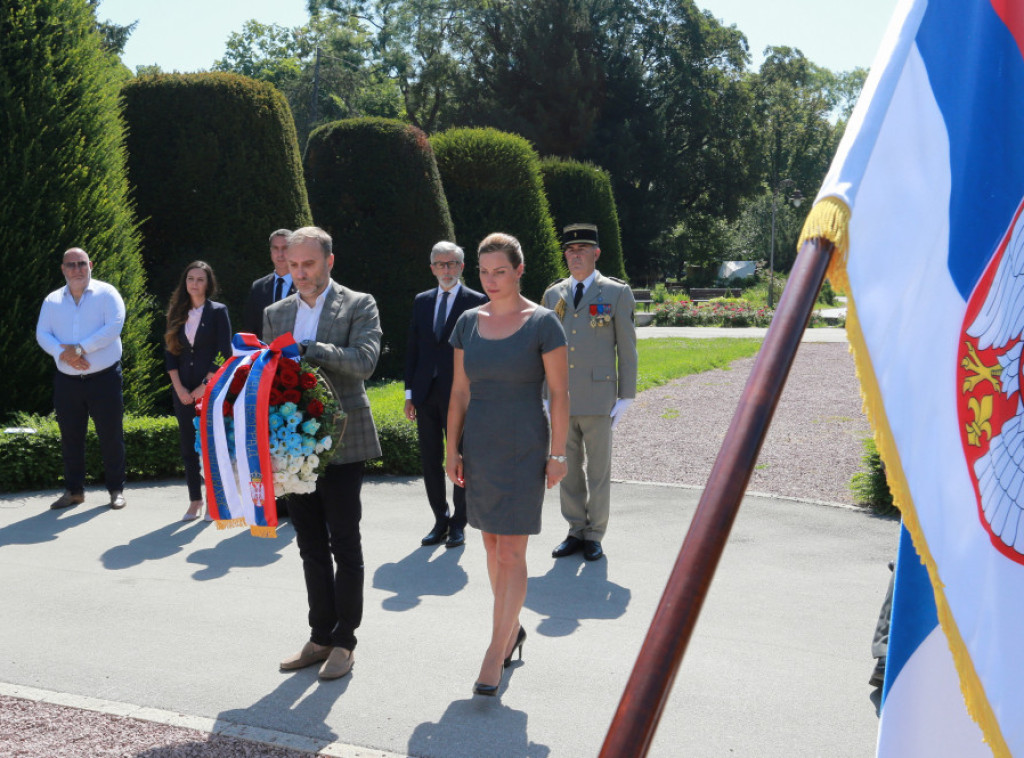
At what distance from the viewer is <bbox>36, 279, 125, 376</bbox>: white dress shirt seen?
789 cm

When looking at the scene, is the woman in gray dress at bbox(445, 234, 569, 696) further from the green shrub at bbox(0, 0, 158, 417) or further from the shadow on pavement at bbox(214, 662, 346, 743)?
the green shrub at bbox(0, 0, 158, 417)

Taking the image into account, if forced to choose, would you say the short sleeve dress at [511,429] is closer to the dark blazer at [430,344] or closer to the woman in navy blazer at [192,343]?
the dark blazer at [430,344]

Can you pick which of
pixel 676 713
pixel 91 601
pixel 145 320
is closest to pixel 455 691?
pixel 676 713

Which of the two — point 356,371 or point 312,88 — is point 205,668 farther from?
point 312,88

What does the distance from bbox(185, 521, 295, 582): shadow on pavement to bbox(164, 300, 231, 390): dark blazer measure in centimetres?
133

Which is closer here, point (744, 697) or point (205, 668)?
point (744, 697)

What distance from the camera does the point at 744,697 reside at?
171 inches

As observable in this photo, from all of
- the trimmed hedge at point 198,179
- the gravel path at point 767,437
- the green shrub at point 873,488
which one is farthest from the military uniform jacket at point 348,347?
the trimmed hedge at point 198,179

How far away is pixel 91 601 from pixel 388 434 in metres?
4.01

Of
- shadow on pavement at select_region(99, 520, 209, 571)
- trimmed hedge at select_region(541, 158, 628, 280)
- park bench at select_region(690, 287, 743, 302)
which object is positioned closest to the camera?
shadow on pavement at select_region(99, 520, 209, 571)

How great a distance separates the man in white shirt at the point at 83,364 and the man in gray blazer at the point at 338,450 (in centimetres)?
381

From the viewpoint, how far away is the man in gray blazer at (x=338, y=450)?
452cm

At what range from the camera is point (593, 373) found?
260 inches

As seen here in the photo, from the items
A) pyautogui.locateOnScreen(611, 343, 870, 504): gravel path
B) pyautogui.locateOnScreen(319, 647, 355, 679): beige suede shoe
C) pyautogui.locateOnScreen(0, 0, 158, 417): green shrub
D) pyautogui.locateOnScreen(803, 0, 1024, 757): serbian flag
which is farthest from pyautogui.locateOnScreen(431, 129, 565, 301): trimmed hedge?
pyautogui.locateOnScreen(803, 0, 1024, 757): serbian flag
